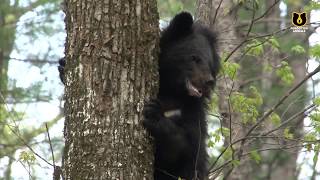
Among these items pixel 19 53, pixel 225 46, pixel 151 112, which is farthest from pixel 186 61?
pixel 19 53

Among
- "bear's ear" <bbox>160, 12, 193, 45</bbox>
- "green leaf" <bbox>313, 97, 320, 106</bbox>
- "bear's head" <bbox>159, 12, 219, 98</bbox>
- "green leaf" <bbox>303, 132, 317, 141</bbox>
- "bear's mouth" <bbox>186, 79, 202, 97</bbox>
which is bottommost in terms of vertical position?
"green leaf" <bbox>303, 132, 317, 141</bbox>

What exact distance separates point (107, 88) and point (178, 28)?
1.46 meters

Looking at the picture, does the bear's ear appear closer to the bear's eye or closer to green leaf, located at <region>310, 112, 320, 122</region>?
the bear's eye

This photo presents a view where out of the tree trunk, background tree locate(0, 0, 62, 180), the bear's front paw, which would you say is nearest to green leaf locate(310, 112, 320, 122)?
the tree trunk

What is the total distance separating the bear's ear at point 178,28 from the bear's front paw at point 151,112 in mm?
1130

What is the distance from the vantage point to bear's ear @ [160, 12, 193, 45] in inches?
207

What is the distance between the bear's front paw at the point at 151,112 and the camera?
4191mm

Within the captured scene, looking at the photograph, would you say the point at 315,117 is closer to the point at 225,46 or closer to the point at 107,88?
the point at 225,46

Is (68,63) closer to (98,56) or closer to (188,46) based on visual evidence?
(98,56)

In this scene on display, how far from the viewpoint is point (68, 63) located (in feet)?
13.8

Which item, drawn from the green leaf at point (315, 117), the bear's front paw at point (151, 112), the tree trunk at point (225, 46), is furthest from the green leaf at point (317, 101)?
the bear's front paw at point (151, 112)

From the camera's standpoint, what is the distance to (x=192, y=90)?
4.89 metres

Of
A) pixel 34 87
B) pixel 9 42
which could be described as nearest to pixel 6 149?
pixel 34 87

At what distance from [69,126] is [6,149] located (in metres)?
8.17
